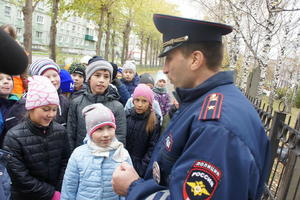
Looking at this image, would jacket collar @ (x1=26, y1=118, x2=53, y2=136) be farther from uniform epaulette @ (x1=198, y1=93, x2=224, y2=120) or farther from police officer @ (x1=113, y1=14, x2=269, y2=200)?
uniform epaulette @ (x1=198, y1=93, x2=224, y2=120)

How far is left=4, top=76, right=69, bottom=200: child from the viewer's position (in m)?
2.44

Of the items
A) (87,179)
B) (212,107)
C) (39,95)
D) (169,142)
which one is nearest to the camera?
(212,107)

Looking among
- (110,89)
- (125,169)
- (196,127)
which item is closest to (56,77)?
(110,89)

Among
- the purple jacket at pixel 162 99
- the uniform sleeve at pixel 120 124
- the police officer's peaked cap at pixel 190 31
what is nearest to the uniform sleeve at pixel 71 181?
the uniform sleeve at pixel 120 124

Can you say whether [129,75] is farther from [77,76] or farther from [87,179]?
[87,179]

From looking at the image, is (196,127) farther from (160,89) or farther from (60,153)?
(160,89)

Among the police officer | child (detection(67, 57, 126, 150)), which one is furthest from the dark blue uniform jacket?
child (detection(67, 57, 126, 150))

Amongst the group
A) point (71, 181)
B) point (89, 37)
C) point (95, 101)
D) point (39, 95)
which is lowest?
point (71, 181)

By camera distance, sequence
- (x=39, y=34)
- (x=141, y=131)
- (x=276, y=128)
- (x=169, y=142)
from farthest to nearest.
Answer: (x=39, y=34)
(x=141, y=131)
(x=276, y=128)
(x=169, y=142)

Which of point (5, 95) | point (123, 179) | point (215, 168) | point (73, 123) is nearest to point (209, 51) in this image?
point (215, 168)

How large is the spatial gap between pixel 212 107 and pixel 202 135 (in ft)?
0.54

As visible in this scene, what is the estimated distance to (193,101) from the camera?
137cm

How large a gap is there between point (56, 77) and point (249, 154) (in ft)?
10.7

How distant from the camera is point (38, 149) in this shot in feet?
8.29
